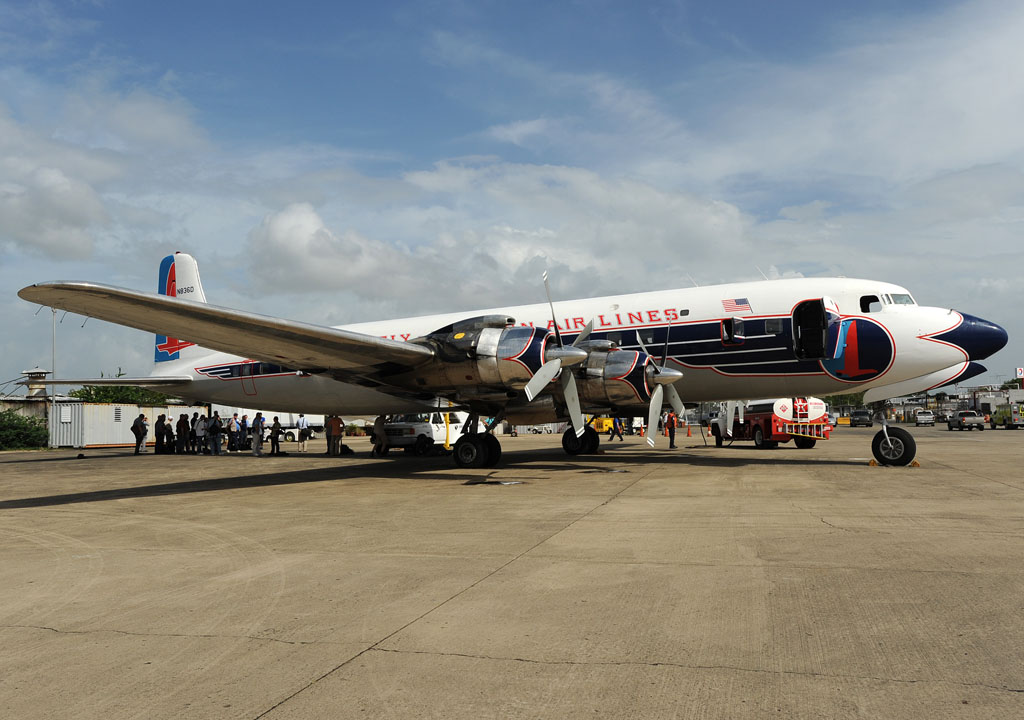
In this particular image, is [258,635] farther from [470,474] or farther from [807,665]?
[470,474]

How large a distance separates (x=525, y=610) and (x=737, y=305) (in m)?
12.7

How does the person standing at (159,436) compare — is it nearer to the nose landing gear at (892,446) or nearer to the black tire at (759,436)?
the black tire at (759,436)

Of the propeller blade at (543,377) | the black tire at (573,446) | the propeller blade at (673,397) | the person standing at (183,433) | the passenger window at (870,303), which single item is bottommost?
the black tire at (573,446)

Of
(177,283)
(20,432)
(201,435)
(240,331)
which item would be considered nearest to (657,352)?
(240,331)

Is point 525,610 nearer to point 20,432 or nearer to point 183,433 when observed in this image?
point 183,433

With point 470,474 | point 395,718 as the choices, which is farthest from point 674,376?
point 395,718

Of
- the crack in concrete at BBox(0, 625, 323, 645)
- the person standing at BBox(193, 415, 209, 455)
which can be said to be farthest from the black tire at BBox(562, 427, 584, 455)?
the crack in concrete at BBox(0, 625, 323, 645)

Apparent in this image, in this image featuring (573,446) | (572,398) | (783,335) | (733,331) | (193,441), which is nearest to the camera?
(572,398)

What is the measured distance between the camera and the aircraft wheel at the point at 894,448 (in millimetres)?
15148

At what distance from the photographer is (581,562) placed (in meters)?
6.21

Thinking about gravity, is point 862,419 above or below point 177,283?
below

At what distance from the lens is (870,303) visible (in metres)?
15.4

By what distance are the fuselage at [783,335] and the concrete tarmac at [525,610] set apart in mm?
5268

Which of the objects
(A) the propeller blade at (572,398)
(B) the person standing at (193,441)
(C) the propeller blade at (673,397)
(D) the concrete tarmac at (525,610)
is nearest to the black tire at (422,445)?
(B) the person standing at (193,441)
